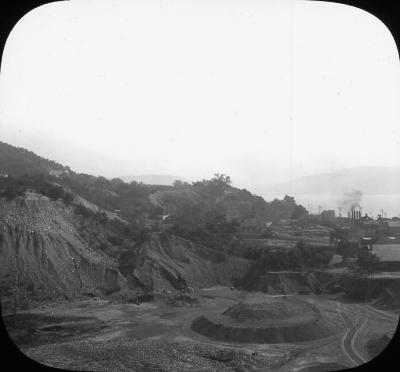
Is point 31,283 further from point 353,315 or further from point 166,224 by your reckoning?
point 353,315

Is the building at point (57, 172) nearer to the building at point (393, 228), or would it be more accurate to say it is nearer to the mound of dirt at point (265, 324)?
the mound of dirt at point (265, 324)

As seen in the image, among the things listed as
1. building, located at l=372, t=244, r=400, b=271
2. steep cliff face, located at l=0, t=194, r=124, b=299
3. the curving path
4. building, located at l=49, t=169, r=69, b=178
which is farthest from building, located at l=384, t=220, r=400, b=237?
building, located at l=49, t=169, r=69, b=178

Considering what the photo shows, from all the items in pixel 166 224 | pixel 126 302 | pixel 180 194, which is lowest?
pixel 126 302

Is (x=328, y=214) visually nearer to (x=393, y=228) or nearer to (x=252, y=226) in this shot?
(x=393, y=228)

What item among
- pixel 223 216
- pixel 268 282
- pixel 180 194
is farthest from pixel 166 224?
pixel 268 282

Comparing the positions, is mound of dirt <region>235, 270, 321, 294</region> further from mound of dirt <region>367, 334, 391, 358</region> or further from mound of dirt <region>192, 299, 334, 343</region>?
mound of dirt <region>367, 334, 391, 358</region>

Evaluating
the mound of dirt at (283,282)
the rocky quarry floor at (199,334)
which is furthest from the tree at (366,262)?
the mound of dirt at (283,282)

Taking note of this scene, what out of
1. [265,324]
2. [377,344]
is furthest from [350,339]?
[265,324]

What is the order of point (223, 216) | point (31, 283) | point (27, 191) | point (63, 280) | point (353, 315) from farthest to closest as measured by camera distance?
point (27, 191)
point (223, 216)
point (63, 280)
point (31, 283)
point (353, 315)
